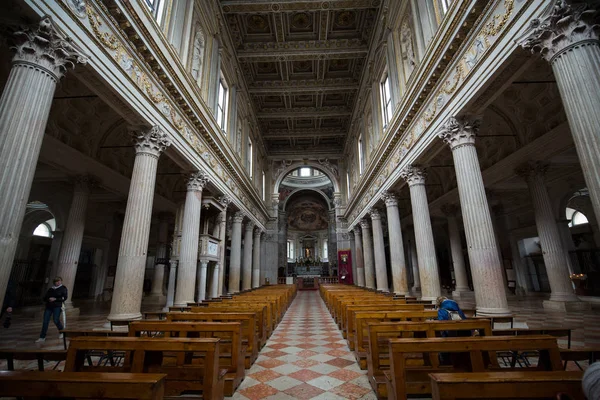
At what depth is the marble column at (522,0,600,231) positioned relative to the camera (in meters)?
3.61

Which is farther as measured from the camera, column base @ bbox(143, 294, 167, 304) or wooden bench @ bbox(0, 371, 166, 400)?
column base @ bbox(143, 294, 167, 304)

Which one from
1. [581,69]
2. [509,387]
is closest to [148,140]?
[509,387]

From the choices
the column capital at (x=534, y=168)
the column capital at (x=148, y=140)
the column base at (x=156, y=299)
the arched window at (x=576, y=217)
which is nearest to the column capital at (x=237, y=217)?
the column base at (x=156, y=299)

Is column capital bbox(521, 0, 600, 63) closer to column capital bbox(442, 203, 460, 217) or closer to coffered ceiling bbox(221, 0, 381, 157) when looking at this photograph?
coffered ceiling bbox(221, 0, 381, 157)

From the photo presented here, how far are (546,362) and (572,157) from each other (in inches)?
440

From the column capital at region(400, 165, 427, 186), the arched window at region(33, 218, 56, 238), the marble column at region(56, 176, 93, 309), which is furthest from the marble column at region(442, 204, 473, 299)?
the arched window at region(33, 218, 56, 238)

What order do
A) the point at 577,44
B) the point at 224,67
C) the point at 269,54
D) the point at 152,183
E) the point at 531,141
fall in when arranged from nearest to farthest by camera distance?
the point at 577,44, the point at 152,183, the point at 531,141, the point at 224,67, the point at 269,54

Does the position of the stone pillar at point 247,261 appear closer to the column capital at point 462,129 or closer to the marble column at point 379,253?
the marble column at point 379,253

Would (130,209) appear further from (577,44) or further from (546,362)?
(577,44)

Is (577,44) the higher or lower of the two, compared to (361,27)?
lower

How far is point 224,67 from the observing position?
13.1 meters

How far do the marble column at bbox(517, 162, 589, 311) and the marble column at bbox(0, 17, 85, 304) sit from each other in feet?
42.4

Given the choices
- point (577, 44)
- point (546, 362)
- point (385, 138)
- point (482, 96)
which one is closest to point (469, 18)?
point (482, 96)

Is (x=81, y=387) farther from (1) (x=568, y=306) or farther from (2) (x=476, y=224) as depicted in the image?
(1) (x=568, y=306)
